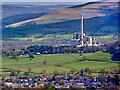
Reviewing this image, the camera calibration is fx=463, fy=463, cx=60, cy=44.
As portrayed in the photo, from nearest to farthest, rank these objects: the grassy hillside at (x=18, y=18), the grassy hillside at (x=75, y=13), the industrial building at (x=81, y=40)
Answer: the grassy hillside at (x=75, y=13) < the grassy hillside at (x=18, y=18) < the industrial building at (x=81, y=40)

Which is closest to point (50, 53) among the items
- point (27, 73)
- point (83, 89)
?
point (27, 73)

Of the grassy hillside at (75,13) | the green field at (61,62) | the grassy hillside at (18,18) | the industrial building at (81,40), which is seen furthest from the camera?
the industrial building at (81,40)

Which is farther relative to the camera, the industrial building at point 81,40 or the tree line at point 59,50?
the industrial building at point 81,40

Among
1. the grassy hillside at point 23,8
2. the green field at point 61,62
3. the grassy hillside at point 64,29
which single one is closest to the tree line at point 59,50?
the green field at point 61,62

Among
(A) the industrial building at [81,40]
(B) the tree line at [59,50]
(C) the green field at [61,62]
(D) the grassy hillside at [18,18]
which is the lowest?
(C) the green field at [61,62]

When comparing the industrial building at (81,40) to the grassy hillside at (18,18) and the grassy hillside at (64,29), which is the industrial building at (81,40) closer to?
the grassy hillside at (64,29)

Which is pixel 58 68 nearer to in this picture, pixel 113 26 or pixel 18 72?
pixel 18 72

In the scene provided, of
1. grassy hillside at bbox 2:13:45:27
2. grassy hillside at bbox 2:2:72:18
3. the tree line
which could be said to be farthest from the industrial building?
grassy hillside at bbox 2:2:72:18

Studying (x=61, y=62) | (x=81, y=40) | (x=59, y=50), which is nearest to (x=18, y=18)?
(x=59, y=50)
